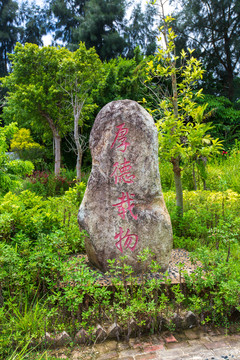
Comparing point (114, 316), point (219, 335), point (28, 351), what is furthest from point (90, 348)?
point (219, 335)

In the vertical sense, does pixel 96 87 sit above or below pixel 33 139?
above

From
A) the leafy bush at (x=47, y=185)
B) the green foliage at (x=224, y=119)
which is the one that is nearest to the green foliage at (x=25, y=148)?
the leafy bush at (x=47, y=185)

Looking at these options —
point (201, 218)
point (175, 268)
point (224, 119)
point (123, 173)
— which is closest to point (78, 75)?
A: point (201, 218)

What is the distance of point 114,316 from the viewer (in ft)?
8.32

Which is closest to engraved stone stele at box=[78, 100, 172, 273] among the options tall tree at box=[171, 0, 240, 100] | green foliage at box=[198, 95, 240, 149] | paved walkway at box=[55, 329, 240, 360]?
paved walkway at box=[55, 329, 240, 360]

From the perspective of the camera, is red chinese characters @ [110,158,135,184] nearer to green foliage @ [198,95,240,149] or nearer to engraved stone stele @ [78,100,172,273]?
engraved stone stele @ [78,100,172,273]

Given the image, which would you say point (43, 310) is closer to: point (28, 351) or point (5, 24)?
point (28, 351)

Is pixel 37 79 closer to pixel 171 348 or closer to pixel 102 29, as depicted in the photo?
pixel 102 29

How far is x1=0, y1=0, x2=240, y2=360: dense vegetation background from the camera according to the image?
100 inches

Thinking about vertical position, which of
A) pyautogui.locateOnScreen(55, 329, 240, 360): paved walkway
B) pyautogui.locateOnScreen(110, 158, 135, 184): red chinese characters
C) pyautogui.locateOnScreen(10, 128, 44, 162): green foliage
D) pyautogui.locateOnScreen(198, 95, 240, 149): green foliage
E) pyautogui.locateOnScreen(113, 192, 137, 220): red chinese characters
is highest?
pyautogui.locateOnScreen(198, 95, 240, 149): green foliage

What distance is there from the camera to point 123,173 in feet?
10.4

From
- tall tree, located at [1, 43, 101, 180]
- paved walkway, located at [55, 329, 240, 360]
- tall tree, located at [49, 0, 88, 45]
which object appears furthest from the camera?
tall tree, located at [49, 0, 88, 45]

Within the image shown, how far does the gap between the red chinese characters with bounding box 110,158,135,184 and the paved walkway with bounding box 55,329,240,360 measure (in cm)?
153

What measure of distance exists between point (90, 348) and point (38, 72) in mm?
8165
